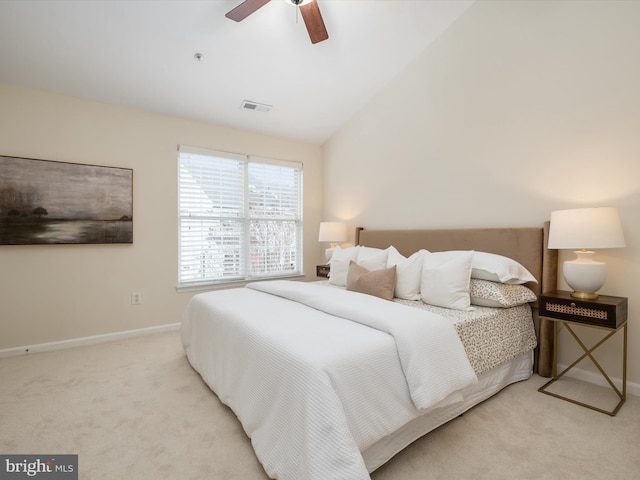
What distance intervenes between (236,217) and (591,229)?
11.6 ft

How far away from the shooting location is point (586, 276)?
2150 mm

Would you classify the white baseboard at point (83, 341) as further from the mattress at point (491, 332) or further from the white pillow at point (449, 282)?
the white pillow at point (449, 282)

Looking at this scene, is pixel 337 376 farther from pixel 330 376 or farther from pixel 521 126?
pixel 521 126

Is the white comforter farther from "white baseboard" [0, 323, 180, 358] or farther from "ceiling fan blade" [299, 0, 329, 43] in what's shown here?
"ceiling fan blade" [299, 0, 329, 43]

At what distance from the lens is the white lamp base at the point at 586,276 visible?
2.13m

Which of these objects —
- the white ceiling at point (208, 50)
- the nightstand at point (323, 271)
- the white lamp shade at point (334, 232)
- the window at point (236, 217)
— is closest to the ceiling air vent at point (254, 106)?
the white ceiling at point (208, 50)

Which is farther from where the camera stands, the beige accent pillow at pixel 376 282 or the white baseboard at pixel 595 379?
the beige accent pillow at pixel 376 282

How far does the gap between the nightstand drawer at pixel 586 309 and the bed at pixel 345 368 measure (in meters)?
0.23

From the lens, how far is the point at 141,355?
2.97 metres

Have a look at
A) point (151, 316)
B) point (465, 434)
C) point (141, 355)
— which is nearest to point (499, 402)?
point (465, 434)

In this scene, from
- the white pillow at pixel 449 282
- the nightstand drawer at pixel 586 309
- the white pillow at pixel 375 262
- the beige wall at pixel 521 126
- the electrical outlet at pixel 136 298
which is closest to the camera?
the nightstand drawer at pixel 586 309

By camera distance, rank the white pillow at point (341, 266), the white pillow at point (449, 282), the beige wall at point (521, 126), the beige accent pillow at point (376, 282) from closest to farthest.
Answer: the beige wall at point (521, 126), the white pillow at point (449, 282), the beige accent pillow at point (376, 282), the white pillow at point (341, 266)

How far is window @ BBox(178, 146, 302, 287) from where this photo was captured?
3.85 m

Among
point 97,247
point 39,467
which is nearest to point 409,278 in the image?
point 39,467
